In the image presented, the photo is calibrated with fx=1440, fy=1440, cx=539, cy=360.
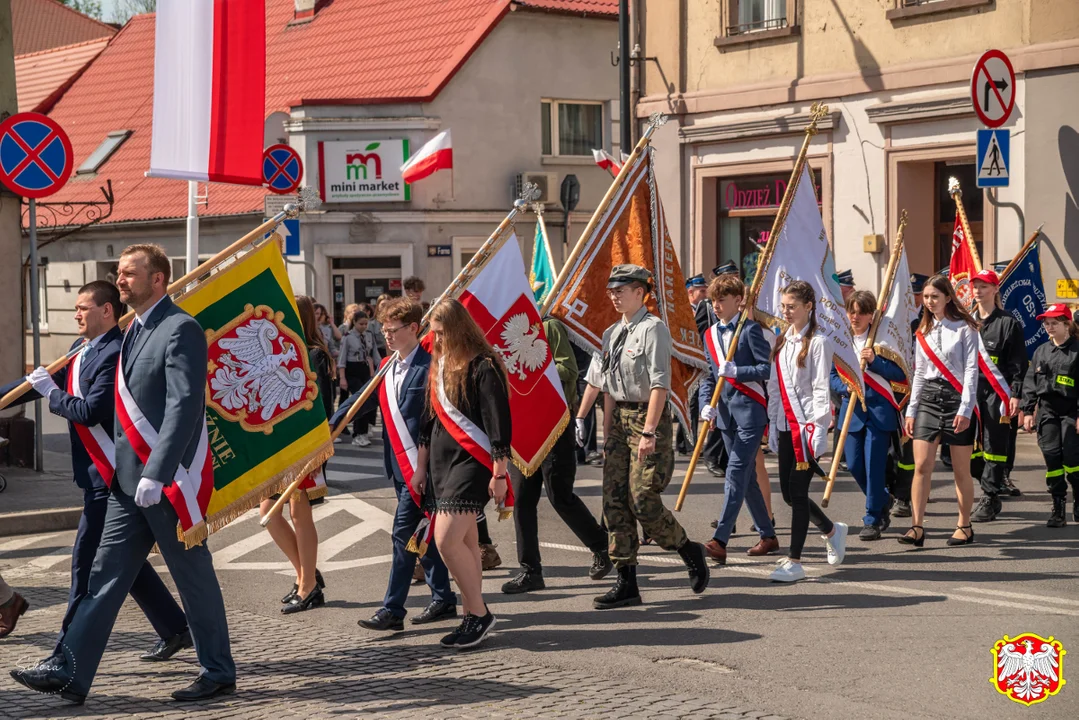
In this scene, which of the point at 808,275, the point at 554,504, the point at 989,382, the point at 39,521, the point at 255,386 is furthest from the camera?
the point at 39,521

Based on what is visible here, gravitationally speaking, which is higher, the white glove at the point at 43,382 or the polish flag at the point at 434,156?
the polish flag at the point at 434,156

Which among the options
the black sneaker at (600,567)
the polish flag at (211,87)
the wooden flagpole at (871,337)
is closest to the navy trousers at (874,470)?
the wooden flagpole at (871,337)

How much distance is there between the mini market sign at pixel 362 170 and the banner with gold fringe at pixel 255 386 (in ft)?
76.0

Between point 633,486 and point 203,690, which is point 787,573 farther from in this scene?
point 203,690

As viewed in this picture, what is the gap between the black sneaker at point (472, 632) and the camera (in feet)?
24.2

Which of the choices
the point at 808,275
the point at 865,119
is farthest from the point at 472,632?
the point at 865,119

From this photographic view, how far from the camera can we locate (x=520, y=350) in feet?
29.4

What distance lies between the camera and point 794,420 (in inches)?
362

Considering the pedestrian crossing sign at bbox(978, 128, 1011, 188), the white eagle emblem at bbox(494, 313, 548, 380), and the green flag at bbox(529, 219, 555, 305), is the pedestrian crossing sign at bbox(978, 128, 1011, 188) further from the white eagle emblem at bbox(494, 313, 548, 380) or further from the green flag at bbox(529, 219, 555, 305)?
the white eagle emblem at bbox(494, 313, 548, 380)

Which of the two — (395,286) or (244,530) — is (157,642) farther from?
(395,286)

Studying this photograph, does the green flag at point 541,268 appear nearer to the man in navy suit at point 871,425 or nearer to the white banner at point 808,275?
the white banner at point 808,275

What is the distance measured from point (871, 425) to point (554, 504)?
2.73 meters

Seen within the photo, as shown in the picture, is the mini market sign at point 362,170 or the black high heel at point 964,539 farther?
the mini market sign at point 362,170

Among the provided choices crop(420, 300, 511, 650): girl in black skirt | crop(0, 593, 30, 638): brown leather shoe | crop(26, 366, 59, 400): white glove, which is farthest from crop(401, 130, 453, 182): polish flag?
crop(26, 366, 59, 400): white glove
